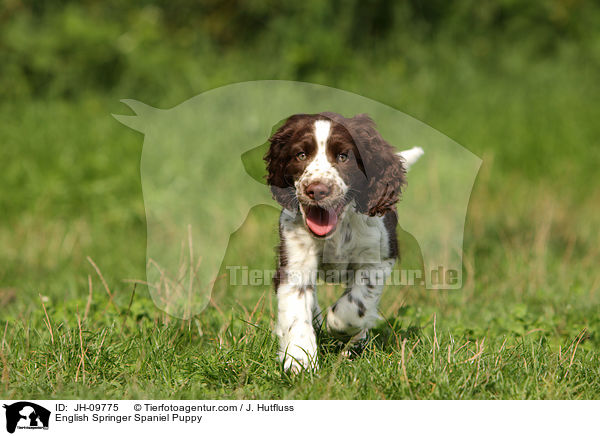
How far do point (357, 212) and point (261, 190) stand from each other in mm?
444

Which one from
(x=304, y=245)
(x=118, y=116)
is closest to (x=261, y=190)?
(x=304, y=245)

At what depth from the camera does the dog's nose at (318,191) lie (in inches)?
112

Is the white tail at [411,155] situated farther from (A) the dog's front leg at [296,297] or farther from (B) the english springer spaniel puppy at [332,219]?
(A) the dog's front leg at [296,297]

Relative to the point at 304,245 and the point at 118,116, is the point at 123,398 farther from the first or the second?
the point at 118,116

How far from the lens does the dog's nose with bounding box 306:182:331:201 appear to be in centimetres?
283

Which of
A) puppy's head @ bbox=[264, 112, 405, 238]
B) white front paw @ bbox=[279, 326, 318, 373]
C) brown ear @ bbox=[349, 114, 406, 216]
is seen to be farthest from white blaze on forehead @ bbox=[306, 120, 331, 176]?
white front paw @ bbox=[279, 326, 318, 373]

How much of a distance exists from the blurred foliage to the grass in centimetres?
46

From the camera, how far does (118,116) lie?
3.48 m

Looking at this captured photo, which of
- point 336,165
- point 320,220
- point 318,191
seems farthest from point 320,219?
point 336,165
